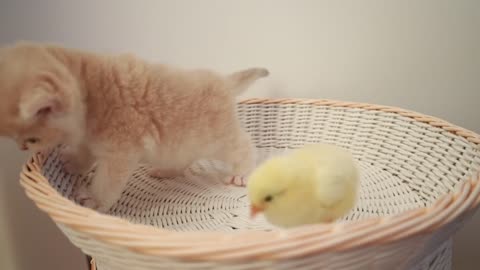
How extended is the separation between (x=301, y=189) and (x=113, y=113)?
46 centimetres

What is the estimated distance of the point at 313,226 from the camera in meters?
0.46

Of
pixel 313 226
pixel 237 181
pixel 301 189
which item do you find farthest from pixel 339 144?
pixel 313 226

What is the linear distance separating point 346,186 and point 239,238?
215mm

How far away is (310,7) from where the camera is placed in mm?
1256

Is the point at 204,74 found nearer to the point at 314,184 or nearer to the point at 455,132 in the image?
the point at 314,184

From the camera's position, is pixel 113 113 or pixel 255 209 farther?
pixel 113 113

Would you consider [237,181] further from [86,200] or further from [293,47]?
[293,47]

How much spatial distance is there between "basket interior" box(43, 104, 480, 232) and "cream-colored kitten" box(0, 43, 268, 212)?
0.28 feet

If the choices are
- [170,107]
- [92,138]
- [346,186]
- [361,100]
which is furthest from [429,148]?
[92,138]

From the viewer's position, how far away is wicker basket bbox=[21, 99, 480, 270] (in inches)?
17.5

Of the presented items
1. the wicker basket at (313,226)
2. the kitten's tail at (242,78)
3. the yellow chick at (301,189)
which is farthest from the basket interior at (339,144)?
the yellow chick at (301,189)

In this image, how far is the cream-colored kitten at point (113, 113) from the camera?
2.29ft

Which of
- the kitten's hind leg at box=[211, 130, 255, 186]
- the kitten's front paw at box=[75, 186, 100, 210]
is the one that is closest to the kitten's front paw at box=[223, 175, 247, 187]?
the kitten's hind leg at box=[211, 130, 255, 186]

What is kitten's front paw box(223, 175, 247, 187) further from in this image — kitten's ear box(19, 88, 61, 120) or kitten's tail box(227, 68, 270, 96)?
kitten's ear box(19, 88, 61, 120)
